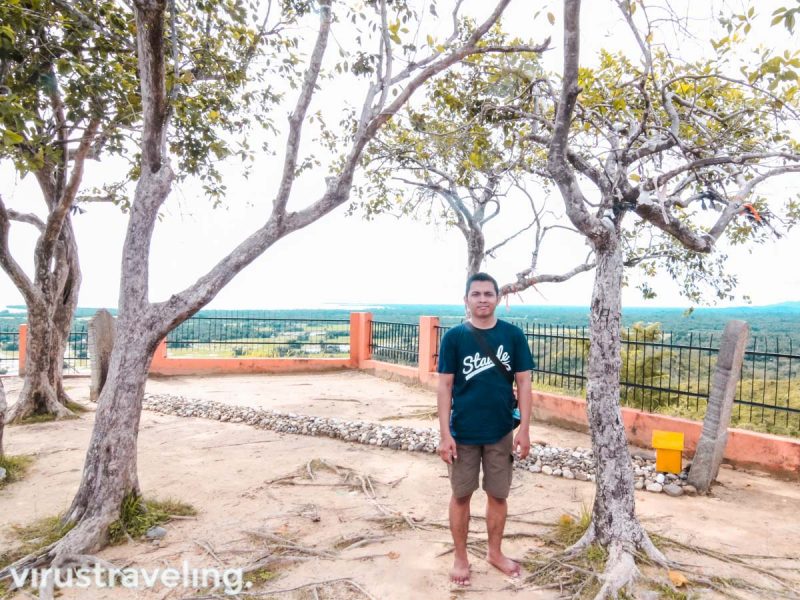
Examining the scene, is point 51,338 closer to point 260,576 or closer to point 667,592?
point 260,576

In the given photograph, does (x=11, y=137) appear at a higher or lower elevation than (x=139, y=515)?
higher

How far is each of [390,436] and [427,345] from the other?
468cm

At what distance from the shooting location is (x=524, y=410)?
10.7 ft

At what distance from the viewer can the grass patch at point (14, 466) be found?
562 centimetres

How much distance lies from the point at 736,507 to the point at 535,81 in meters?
4.47

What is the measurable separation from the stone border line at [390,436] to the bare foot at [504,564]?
249cm

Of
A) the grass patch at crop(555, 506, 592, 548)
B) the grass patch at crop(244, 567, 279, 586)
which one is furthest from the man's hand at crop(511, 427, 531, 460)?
the grass patch at crop(244, 567, 279, 586)

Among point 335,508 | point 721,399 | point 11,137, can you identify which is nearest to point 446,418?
point 335,508

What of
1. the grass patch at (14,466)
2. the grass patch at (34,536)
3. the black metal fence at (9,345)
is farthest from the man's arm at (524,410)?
the black metal fence at (9,345)

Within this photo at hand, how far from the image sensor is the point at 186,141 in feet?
22.6

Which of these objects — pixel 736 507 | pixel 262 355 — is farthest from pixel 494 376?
pixel 262 355

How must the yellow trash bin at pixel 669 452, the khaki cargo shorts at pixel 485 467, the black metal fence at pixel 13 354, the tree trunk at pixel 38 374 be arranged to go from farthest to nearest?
the black metal fence at pixel 13 354, the tree trunk at pixel 38 374, the yellow trash bin at pixel 669 452, the khaki cargo shorts at pixel 485 467

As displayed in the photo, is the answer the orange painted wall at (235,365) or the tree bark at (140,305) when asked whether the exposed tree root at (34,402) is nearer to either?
the orange painted wall at (235,365)

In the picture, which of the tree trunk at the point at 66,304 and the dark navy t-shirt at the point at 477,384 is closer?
the dark navy t-shirt at the point at 477,384
